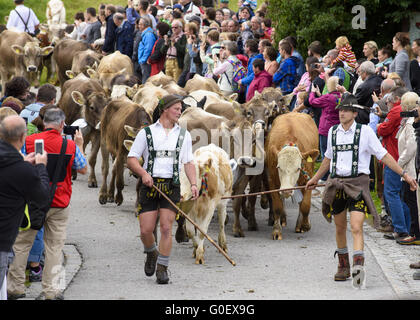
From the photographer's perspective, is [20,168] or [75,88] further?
[75,88]

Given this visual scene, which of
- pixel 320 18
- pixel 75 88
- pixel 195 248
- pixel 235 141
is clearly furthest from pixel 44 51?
pixel 195 248

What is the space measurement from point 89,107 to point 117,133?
1827 mm

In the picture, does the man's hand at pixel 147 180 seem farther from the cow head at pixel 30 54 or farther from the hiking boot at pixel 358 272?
the cow head at pixel 30 54

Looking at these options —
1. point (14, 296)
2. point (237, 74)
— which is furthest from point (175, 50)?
point (14, 296)

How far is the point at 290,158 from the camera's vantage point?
11680 mm

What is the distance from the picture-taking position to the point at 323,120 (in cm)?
1518

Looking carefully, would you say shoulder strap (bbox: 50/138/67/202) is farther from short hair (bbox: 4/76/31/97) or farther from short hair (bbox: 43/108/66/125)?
short hair (bbox: 4/76/31/97)

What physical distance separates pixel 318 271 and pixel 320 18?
930cm

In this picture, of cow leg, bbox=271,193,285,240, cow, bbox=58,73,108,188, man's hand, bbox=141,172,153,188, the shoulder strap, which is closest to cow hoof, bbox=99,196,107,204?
cow, bbox=58,73,108,188

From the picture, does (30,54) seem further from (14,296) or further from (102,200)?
(14,296)

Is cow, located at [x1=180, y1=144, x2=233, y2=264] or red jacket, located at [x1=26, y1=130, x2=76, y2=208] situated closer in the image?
red jacket, located at [x1=26, y1=130, x2=76, y2=208]

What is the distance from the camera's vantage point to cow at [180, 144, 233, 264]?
410 inches

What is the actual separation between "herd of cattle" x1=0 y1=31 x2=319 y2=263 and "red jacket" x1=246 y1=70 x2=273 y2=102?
45 cm

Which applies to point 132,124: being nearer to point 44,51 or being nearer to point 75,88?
point 75,88
